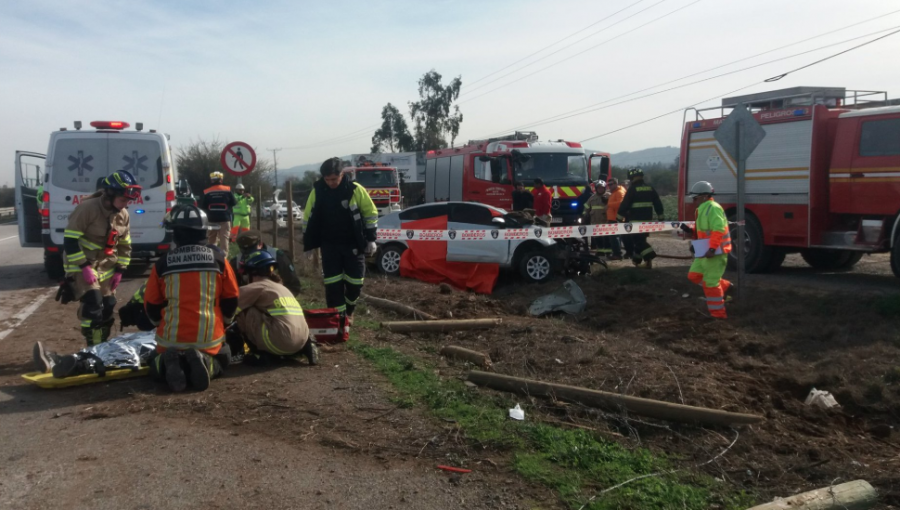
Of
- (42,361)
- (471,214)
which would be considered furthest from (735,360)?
(471,214)

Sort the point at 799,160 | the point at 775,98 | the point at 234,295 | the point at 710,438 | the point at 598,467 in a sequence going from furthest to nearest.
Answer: the point at 775,98 < the point at 799,160 < the point at 234,295 < the point at 710,438 < the point at 598,467

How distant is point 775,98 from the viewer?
13.4 meters

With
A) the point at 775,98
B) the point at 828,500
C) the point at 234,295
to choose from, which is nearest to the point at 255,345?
the point at 234,295

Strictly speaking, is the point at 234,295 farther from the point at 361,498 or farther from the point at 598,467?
the point at 598,467

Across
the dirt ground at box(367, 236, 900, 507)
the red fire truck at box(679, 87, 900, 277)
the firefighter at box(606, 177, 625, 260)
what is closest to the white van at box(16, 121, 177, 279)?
the dirt ground at box(367, 236, 900, 507)

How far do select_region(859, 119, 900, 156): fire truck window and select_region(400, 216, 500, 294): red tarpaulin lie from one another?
609 cm

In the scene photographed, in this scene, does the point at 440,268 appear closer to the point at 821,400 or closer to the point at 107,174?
the point at 107,174

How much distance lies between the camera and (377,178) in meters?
28.4

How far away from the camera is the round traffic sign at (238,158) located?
12.6 metres

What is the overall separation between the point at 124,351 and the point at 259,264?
1302mm

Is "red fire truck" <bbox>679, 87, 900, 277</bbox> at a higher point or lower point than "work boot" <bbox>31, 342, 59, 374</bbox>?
higher

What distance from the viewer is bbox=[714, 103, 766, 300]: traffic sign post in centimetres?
1003

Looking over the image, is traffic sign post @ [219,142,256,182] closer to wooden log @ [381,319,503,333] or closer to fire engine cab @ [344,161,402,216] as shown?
wooden log @ [381,319,503,333]

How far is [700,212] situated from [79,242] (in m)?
7.09
